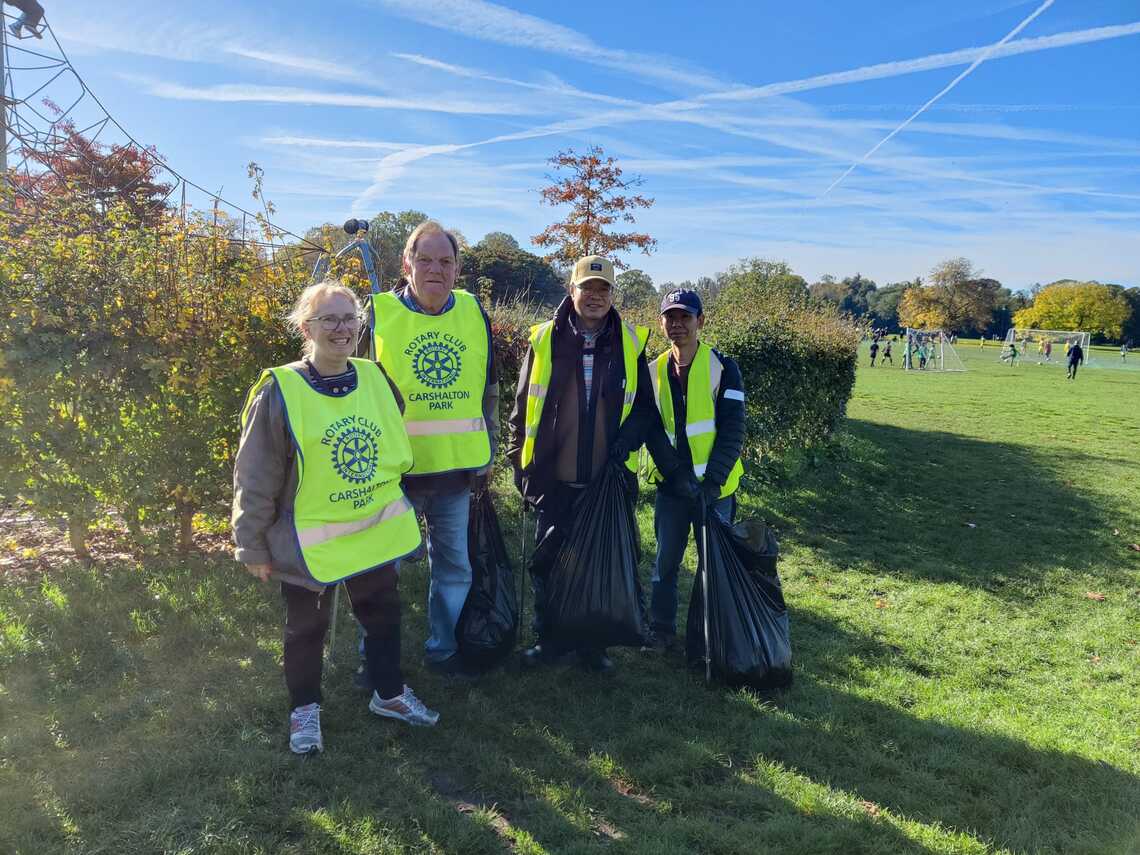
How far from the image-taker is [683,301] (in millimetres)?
3289

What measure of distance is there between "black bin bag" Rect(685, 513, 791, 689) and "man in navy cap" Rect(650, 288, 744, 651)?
0.23 metres

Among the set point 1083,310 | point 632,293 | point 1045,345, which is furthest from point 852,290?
point 632,293

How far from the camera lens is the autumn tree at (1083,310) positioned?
69.6m

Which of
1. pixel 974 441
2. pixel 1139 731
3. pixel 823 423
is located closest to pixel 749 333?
pixel 823 423

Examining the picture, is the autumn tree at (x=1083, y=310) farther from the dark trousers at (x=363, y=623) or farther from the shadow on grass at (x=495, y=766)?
the dark trousers at (x=363, y=623)

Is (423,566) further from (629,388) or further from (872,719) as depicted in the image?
(872,719)

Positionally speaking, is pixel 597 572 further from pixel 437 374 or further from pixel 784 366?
pixel 784 366

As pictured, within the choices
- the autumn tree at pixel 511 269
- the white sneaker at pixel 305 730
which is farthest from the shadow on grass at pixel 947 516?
the autumn tree at pixel 511 269

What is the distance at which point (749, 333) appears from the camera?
6.70 m

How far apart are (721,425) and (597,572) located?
0.96 metres

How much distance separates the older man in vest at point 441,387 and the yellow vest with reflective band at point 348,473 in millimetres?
242

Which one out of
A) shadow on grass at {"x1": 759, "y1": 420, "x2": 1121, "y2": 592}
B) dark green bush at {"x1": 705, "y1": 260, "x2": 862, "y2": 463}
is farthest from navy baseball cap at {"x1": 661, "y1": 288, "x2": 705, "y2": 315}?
shadow on grass at {"x1": 759, "y1": 420, "x2": 1121, "y2": 592}

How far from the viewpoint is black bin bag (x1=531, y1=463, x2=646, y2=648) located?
9.93 ft

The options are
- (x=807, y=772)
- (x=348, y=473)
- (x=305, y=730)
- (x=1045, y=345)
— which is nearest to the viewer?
(x=348, y=473)
